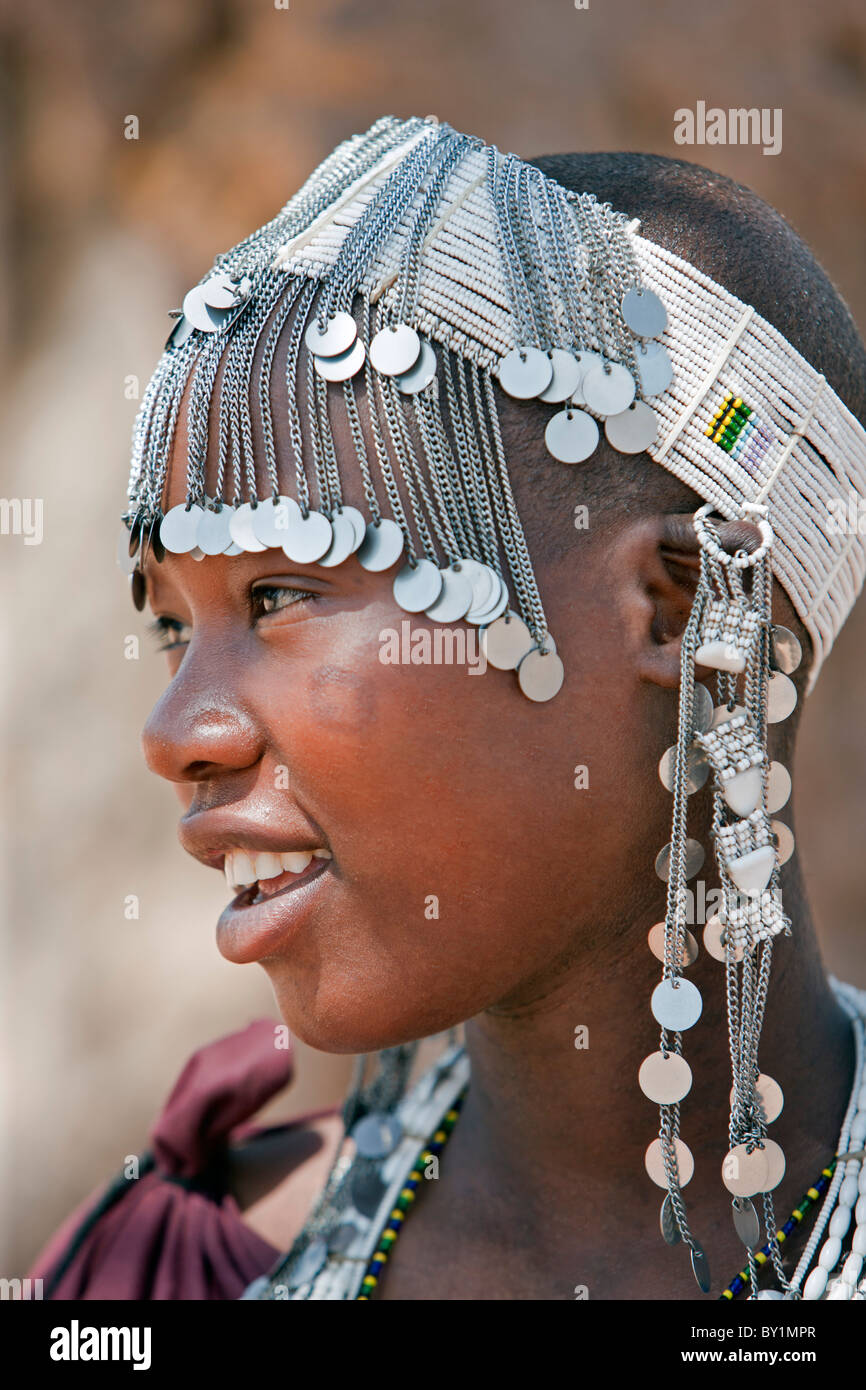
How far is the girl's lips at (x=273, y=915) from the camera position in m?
1.71

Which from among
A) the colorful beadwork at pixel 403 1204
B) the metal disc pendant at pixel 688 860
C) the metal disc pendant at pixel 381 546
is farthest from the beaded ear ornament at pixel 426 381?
the colorful beadwork at pixel 403 1204

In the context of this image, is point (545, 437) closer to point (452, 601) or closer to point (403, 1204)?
point (452, 601)

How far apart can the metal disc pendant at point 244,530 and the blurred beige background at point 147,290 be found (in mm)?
2354

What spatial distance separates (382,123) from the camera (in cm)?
198

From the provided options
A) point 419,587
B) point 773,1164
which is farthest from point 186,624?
point 773,1164

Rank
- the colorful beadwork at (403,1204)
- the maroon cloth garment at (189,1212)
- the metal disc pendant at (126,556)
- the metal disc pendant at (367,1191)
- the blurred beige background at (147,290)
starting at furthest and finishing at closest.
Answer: the blurred beige background at (147,290) < the maroon cloth garment at (189,1212) < the metal disc pendant at (367,1191) < the colorful beadwork at (403,1204) < the metal disc pendant at (126,556)

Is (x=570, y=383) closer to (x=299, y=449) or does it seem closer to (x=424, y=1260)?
(x=299, y=449)

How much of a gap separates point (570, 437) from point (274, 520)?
0.38 meters

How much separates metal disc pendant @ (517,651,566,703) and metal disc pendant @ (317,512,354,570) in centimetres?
25

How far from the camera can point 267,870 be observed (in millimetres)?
1749

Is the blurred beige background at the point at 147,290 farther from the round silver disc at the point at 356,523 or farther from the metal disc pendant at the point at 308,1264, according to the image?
the round silver disc at the point at 356,523

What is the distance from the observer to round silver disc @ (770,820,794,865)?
1.72 meters

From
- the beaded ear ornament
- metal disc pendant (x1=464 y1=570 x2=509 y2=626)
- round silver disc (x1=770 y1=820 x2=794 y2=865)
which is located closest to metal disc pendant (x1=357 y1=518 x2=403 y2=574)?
the beaded ear ornament

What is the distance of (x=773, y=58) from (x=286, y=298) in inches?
94.6
